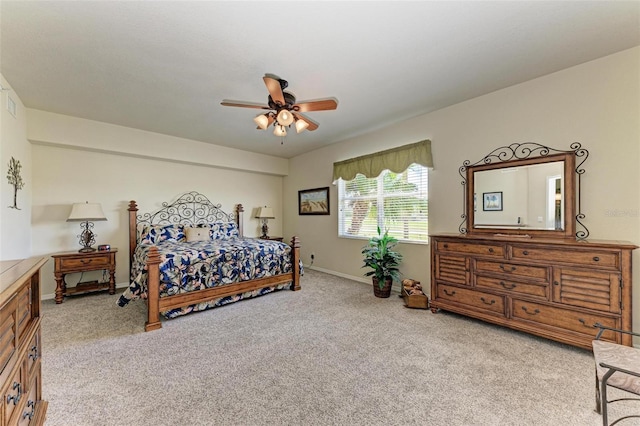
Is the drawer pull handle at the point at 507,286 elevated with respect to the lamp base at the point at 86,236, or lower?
lower

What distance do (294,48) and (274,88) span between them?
38 centimetres

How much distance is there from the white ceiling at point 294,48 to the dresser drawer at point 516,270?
1.99 meters

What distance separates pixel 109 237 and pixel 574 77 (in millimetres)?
6620

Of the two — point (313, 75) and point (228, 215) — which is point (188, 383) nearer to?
point (313, 75)

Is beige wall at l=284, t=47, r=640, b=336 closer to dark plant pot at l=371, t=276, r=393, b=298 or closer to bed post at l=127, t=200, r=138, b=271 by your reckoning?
dark plant pot at l=371, t=276, r=393, b=298

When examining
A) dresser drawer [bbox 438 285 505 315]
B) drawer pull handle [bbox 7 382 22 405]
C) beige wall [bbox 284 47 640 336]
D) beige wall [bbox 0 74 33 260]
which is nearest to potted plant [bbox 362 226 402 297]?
beige wall [bbox 284 47 640 336]

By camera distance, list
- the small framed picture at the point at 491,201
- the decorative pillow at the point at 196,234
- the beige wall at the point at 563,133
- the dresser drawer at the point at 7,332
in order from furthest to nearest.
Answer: the decorative pillow at the point at 196,234 → the small framed picture at the point at 491,201 → the beige wall at the point at 563,133 → the dresser drawer at the point at 7,332

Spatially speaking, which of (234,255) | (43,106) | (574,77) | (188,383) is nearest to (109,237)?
(43,106)

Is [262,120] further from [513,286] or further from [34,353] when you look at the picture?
[513,286]

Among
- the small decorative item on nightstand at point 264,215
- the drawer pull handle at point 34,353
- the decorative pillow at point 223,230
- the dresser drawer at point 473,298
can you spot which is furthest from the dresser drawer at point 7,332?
the small decorative item on nightstand at point 264,215

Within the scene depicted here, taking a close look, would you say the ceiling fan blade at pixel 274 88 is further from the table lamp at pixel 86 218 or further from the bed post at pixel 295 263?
the table lamp at pixel 86 218

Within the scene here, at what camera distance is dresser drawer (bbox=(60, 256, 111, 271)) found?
368 centimetres

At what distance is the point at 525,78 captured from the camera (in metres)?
2.83

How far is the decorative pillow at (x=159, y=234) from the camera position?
436 centimetres
